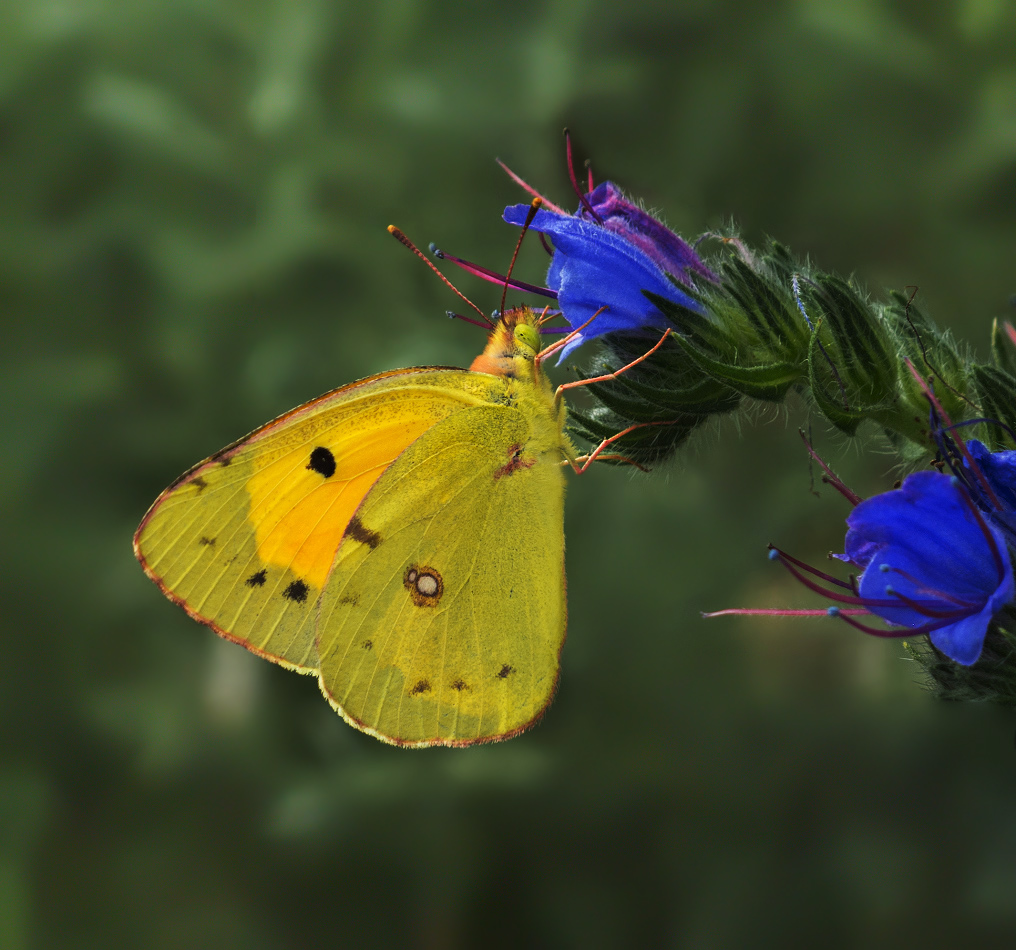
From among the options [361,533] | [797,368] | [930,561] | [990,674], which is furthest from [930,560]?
[361,533]

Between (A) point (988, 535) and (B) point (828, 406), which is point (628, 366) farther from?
(A) point (988, 535)

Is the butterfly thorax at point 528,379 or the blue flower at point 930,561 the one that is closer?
the blue flower at point 930,561

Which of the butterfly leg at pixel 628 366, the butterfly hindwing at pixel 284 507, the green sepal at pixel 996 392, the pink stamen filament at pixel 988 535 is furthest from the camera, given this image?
the butterfly hindwing at pixel 284 507

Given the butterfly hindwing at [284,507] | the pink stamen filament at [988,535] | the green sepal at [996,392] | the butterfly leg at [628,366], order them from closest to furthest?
the pink stamen filament at [988,535] < the green sepal at [996,392] < the butterfly leg at [628,366] < the butterfly hindwing at [284,507]

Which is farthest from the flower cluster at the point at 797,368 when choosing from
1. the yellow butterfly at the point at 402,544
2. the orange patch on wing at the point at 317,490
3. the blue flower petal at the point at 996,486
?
the orange patch on wing at the point at 317,490

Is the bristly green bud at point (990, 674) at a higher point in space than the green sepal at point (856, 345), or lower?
lower

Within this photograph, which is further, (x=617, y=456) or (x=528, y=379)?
(x=528, y=379)

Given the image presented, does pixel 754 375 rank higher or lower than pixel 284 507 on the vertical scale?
lower

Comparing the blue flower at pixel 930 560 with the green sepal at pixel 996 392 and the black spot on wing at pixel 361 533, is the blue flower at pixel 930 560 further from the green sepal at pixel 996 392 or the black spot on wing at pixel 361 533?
the black spot on wing at pixel 361 533
